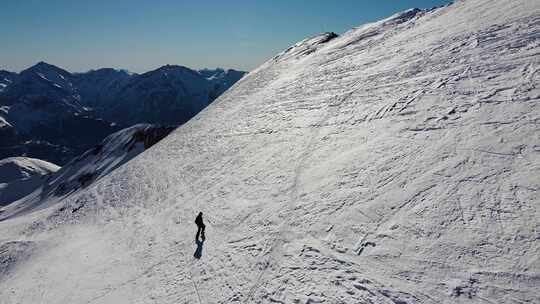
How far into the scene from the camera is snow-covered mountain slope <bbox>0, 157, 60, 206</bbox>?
118m

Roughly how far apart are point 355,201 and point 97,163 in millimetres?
68930

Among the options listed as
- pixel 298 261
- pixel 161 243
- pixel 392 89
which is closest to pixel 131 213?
pixel 161 243

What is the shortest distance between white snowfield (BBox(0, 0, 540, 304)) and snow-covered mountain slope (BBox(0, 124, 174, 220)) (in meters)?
32.3

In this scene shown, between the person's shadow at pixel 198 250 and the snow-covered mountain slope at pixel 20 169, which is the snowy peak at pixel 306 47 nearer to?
the person's shadow at pixel 198 250

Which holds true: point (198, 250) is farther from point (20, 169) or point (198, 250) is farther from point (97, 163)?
point (20, 169)

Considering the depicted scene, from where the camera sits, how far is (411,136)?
1527 cm

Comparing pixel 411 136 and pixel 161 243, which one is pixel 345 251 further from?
pixel 161 243

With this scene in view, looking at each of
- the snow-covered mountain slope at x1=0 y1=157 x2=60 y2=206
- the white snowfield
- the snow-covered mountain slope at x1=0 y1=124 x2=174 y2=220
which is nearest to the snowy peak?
the white snowfield

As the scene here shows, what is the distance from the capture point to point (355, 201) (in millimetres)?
12984

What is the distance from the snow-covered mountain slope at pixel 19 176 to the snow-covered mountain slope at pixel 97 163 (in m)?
45.1

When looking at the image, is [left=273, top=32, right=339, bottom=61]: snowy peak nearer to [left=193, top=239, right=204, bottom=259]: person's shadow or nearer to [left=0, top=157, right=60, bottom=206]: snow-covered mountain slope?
[left=193, top=239, right=204, bottom=259]: person's shadow

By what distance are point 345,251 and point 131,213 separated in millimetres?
18081

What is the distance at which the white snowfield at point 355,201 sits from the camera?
9.45m

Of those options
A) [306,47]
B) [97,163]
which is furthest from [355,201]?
[97,163]
